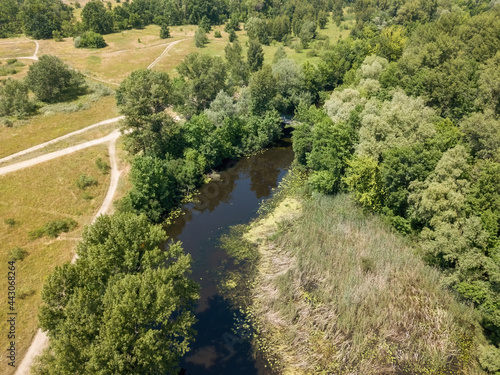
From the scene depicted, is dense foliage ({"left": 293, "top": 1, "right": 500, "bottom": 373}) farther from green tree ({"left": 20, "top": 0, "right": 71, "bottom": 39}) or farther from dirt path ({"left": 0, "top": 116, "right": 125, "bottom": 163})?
green tree ({"left": 20, "top": 0, "right": 71, "bottom": 39})

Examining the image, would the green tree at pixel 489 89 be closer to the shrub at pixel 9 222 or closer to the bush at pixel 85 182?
the bush at pixel 85 182

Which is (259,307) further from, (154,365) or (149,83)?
(149,83)

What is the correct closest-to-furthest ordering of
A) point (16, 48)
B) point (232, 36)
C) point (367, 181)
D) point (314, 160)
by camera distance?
point (367, 181) < point (314, 160) < point (16, 48) < point (232, 36)

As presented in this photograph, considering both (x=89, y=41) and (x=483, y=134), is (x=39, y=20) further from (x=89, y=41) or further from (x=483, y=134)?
(x=483, y=134)

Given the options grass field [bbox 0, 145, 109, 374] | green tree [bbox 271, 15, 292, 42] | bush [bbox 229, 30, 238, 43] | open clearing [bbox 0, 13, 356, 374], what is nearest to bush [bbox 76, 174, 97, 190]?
grass field [bbox 0, 145, 109, 374]

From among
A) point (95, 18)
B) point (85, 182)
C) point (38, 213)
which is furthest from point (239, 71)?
point (95, 18)

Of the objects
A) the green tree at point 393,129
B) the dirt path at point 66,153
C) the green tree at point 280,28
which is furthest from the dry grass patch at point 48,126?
the green tree at point 280,28

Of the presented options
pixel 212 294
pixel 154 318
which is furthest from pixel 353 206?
pixel 154 318
